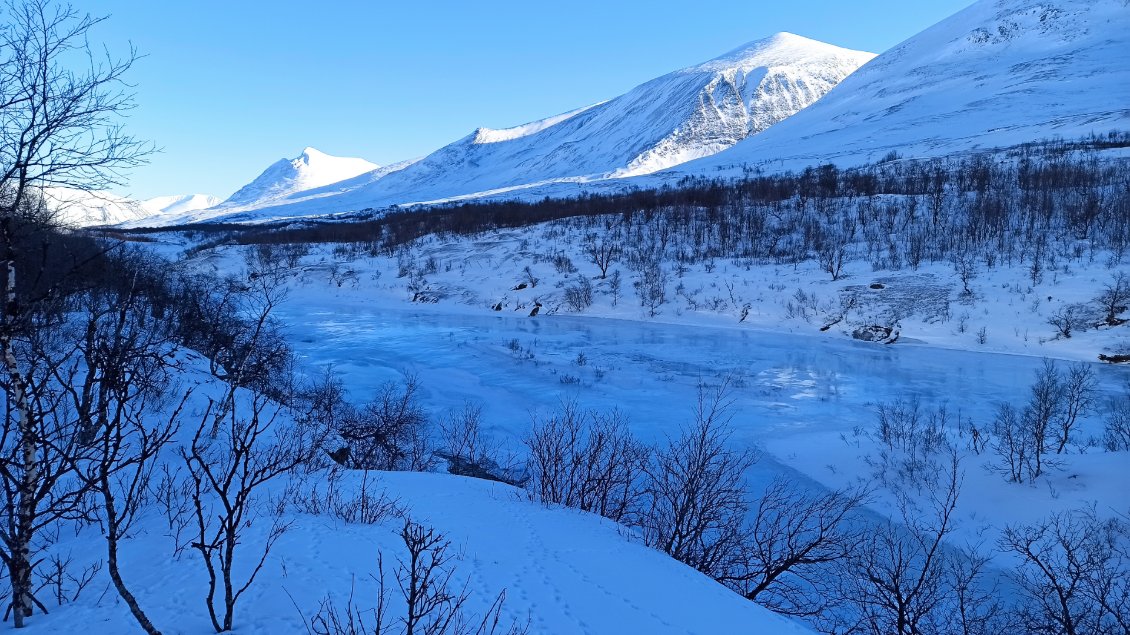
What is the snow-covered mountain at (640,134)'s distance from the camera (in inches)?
4550

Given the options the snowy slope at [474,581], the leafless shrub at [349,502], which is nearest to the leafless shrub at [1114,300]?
the snowy slope at [474,581]

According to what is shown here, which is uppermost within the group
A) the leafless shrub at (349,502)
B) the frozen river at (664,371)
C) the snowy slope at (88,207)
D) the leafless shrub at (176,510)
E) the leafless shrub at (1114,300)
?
the snowy slope at (88,207)

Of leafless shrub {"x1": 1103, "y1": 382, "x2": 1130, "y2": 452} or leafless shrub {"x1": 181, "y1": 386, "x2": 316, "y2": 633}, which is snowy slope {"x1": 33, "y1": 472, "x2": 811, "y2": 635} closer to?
leafless shrub {"x1": 181, "y1": 386, "x2": 316, "y2": 633}

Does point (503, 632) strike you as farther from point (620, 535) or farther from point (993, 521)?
point (993, 521)

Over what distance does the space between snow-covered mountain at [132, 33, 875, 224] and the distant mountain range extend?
62cm

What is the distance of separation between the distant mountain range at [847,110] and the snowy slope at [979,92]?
23 centimetres

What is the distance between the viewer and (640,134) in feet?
416

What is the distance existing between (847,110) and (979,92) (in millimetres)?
15192

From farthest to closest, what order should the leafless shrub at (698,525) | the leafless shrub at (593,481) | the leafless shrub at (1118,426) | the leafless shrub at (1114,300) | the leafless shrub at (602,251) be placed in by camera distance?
the leafless shrub at (602,251) < the leafless shrub at (1114,300) < the leafless shrub at (1118,426) < the leafless shrub at (593,481) < the leafless shrub at (698,525)

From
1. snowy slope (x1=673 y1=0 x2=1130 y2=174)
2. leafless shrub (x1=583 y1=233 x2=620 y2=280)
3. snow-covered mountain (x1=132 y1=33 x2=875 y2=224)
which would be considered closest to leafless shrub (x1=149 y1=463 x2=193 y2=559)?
leafless shrub (x1=583 y1=233 x2=620 y2=280)

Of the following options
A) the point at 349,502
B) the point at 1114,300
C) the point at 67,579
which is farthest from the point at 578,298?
the point at 67,579

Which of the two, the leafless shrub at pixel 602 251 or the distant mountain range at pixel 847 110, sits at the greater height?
the distant mountain range at pixel 847 110

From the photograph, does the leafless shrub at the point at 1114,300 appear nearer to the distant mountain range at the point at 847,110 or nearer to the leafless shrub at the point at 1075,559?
the leafless shrub at the point at 1075,559

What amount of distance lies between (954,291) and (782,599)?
66.6 ft
